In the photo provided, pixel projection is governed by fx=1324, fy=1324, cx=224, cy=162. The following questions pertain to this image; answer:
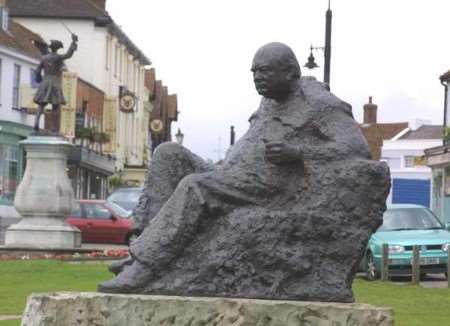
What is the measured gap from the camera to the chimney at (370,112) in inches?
3745

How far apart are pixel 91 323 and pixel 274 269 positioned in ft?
3.56

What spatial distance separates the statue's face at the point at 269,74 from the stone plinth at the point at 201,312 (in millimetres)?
1393

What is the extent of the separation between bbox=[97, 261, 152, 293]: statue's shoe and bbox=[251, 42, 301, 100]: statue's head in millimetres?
1333

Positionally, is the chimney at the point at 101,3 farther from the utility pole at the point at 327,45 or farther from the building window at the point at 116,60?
the utility pole at the point at 327,45

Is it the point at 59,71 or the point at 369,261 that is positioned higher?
the point at 59,71

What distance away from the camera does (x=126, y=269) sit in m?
7.69

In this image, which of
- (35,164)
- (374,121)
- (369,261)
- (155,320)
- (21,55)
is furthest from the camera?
(374,121)

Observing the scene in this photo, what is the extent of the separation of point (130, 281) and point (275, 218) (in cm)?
90

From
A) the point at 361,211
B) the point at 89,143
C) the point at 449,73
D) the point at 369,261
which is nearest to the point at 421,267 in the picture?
the point at 369,261

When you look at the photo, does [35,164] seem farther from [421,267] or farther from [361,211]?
[361,211]

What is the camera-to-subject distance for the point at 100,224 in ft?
112

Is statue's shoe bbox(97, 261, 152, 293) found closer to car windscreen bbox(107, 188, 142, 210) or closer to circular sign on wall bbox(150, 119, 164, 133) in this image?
car windscreen bbox(107, 188, 142, 210)

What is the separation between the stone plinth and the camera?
721 centimetres

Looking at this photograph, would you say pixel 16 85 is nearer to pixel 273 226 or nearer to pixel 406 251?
pixel 406 251
